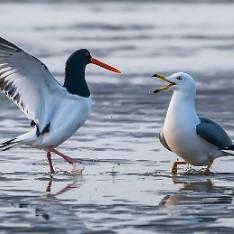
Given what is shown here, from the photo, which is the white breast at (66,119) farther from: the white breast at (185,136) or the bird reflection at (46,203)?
the bird reflection at (46,203)

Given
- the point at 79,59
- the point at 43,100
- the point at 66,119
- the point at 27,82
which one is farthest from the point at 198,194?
the point at 79,59

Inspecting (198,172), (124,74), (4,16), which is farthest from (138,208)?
(4,16)

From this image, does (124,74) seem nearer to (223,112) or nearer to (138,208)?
(223,112)

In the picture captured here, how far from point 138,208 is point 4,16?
2620cm

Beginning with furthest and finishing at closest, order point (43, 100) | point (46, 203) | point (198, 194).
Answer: point (43, 100)
point (198, 194)
point (46, 203)

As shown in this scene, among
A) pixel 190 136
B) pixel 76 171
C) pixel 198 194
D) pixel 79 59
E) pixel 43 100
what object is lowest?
pixel 76 171

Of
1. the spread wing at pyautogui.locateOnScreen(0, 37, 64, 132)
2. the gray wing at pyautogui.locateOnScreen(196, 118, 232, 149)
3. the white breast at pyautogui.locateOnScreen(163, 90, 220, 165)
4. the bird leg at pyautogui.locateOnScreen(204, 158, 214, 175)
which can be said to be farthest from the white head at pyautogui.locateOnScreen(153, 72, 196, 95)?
the spread wing at pyautogui.locateOnScreen(0, 37, 64, 132)

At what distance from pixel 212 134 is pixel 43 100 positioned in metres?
1.88

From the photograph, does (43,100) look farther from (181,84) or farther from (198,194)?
(198,194)

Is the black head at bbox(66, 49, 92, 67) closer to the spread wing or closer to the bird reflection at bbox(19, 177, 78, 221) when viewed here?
the spread wing

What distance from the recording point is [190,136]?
1311 centimetres

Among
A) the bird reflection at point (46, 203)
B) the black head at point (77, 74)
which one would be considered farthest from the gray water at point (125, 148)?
the black head at point (77, 74)

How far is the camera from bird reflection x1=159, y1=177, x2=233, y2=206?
1128cm

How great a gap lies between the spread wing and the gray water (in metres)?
0.67
